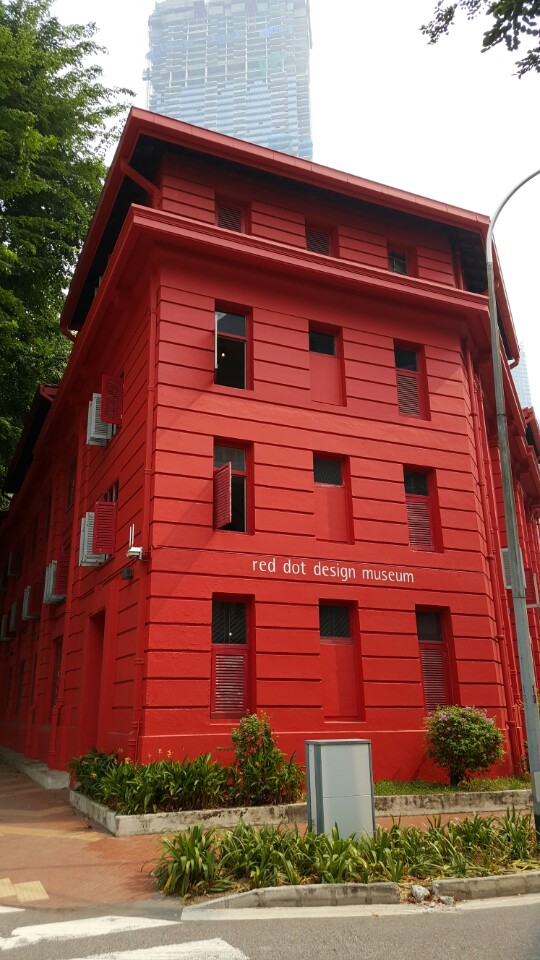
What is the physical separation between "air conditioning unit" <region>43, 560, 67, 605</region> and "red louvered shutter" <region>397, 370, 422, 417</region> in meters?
10.8

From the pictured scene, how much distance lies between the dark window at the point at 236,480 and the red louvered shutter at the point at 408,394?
4.44 m

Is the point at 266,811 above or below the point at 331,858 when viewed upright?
above

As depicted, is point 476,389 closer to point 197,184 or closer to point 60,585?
point 197,184

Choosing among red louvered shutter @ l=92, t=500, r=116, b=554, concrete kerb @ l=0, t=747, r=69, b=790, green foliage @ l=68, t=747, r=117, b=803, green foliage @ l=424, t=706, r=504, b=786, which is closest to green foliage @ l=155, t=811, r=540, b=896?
green foliage @ l=424, t=706, r=504, b=786

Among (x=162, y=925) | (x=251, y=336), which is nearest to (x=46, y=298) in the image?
(x=251, y=336)

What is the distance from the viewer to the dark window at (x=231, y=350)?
618 inches

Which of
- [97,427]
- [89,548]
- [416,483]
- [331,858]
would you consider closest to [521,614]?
[331,858]

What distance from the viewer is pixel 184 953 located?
6.07 m

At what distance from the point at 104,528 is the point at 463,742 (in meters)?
8.47

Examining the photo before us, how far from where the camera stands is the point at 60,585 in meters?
20.9

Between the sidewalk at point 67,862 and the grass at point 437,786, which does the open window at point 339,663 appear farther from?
the sidewalk at point 67,862

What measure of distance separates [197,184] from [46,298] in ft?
31.7

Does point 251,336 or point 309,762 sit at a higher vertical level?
point 251,336

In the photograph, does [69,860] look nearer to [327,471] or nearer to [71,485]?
[327,471]
